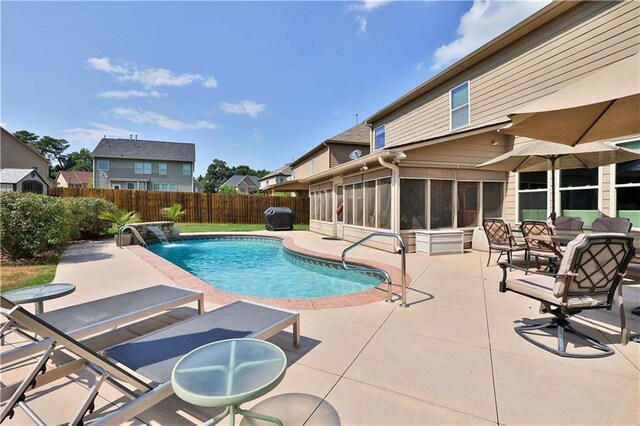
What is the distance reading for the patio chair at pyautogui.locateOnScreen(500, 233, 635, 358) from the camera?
9.50ft

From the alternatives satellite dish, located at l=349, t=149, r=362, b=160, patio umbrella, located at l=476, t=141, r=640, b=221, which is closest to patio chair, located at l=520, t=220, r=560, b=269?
patio umbrella, located at l=476, t=141, r=640, b=221

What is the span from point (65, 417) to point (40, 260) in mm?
8067

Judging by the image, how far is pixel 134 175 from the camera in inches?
1266

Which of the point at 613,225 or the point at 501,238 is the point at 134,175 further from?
the point at 613,225

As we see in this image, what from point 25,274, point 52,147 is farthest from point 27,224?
point 52,147

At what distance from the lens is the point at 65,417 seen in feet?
6.84

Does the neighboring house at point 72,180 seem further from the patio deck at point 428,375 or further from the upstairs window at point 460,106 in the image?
the patio deck at point 428,375

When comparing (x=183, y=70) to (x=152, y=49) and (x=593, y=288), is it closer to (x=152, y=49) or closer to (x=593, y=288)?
(x=152, y=49)

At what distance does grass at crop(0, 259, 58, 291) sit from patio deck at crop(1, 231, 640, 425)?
1.77m

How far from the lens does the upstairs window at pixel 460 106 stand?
10.9 m

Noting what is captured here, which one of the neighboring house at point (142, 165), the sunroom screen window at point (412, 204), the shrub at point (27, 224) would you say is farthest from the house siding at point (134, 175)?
the sunroom screen window at point (412, 204)

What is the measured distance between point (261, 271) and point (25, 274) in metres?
5.31

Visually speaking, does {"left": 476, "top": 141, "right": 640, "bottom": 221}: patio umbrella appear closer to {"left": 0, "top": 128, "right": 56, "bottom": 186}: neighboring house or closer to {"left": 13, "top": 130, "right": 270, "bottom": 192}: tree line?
{"left": 0, "top": 128, "right": 56, "bottom": 186}: neighboring house

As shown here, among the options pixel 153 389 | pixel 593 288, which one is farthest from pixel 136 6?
pixel 593 288
